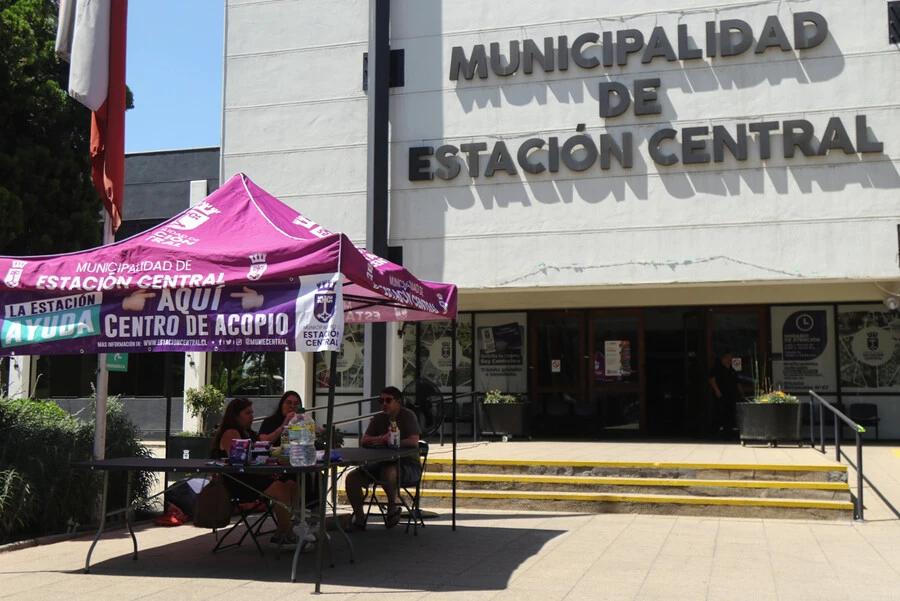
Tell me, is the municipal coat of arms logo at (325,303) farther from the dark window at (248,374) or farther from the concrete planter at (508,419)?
the dark window at (248,374)

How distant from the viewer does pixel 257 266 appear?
284 inches

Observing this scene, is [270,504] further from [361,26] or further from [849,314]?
[849,314]

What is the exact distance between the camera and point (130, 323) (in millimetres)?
7738

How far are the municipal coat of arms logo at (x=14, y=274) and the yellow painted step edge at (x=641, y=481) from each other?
5561 mm

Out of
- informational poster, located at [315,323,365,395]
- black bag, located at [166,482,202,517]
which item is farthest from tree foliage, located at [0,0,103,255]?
black bag, located at [166,482,202,517]

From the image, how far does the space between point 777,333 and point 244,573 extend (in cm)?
1288

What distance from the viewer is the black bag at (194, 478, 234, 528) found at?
7.95m

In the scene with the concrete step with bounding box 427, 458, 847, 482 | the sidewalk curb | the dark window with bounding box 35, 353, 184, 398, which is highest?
the dark window with bounding box 35, 353, 184, 398

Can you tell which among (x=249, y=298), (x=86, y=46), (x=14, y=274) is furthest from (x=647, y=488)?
(x=86, y=46)

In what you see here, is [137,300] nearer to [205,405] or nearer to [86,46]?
[86,46]

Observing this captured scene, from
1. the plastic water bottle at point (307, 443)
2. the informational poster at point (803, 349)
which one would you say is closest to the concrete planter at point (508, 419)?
the informational poster at point (803, 349)

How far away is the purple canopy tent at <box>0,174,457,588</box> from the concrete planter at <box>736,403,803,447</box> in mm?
7362

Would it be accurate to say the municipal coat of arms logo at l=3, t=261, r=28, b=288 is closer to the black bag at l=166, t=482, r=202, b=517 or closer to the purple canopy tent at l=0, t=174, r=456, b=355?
the purple canopy tent at l=0, t=174, r=456, b=355

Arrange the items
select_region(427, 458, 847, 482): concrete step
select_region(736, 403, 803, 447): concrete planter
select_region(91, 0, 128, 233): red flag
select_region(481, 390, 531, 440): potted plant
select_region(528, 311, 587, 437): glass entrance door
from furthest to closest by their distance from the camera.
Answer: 1. select_region(528, 311, 587, 437): glass entrance door
2. select_region(481, 390, 531, 440): potted plant
3. select_region(736, 403, 803, 447): concrete planter
4. select_region(427, 458, 847, 482): concrete step
5. select_region(91, 0, 128, 233): red flag
